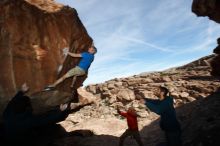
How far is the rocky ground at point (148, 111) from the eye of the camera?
13570 mm

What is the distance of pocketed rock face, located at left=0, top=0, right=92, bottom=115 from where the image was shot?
11055 mm

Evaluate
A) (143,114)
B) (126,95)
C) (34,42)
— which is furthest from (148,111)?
(34,42)

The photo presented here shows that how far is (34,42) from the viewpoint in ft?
39.0

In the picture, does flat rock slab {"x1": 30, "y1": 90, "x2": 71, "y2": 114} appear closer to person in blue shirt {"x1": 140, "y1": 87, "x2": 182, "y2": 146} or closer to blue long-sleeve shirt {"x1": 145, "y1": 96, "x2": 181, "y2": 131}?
person in blue shirt {"x1": 140, "y1": 87, "x2": 182, "y2": 146}

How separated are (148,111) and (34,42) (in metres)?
14.8

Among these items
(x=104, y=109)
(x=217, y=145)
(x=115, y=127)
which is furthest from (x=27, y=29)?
(x=104, y=109)

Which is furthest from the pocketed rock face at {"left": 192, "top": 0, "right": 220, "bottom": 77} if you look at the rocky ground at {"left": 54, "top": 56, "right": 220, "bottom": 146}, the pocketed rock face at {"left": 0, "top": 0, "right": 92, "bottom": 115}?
the pocketed rock face at {"left": 0, "top": 0, "right": 92, "bottom": 115}

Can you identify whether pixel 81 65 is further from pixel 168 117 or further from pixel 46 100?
pixel 168 117

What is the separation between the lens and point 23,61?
11.7 m

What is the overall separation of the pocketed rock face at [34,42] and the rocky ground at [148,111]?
13.4 feet

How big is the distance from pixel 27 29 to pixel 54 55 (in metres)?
1.54

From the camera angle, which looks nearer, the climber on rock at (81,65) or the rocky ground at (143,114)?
the climber on rock at (81,65)

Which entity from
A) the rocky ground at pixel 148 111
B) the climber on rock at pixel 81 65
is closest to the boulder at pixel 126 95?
the rocky ground at pixel 148 111

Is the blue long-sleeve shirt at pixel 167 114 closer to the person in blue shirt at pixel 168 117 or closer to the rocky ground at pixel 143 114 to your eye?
the person in blue shirt at pixel 168 117
